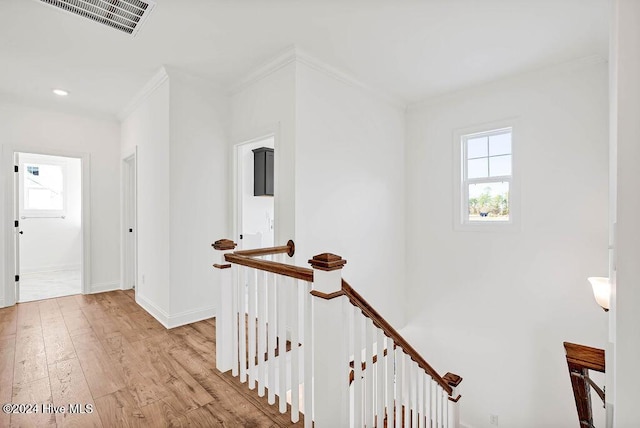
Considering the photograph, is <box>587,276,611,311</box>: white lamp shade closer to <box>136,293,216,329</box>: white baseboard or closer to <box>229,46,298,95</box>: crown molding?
<box>229,46,298,95</box>: crown molding

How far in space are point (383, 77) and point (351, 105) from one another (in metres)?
0.45

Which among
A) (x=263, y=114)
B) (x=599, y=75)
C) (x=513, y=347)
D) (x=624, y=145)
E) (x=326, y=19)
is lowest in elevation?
(x=513, y=347)

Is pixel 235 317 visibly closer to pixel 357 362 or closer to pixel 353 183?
pixel 357 362

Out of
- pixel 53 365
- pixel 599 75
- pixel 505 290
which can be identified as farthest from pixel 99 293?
pixel 599 75

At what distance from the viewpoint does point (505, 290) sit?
11.1ft

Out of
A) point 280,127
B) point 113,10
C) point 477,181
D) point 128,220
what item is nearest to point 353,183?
point 280,127

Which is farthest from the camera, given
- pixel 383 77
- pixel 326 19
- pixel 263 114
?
pixel 383 77

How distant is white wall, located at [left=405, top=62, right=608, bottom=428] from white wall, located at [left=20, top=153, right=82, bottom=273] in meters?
6.54

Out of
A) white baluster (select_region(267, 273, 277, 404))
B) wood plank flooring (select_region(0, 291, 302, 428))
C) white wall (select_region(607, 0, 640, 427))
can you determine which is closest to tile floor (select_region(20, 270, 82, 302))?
wood plank flooring (select_region(0, 291, 302, 428))

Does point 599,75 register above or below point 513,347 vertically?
above

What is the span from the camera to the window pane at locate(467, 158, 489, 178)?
3.60 metres

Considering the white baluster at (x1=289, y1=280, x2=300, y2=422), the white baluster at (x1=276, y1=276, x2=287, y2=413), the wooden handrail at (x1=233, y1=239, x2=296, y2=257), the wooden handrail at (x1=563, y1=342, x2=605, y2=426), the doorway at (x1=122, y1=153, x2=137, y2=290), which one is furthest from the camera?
the doorway at (x1=122, y1=153, x2=137, y2=290)

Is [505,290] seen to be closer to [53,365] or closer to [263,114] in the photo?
[263,114]

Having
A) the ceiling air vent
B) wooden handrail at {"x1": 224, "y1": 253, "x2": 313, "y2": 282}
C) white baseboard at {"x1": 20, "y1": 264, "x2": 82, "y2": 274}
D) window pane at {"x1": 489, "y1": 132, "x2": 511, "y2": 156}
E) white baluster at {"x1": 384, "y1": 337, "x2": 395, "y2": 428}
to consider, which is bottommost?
white baseboard at {"x1": 20, "y1": 264, "x2": 82, "y2": 274}
